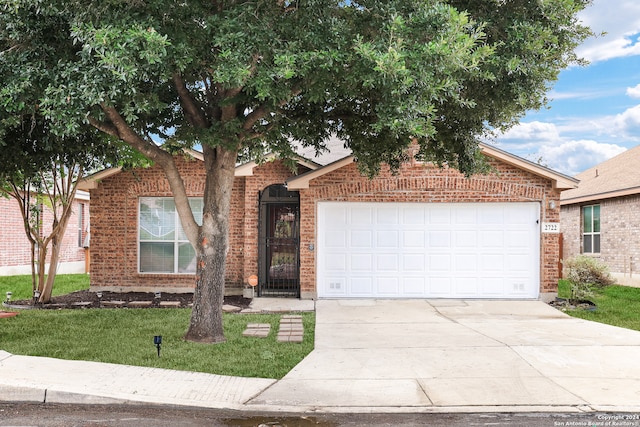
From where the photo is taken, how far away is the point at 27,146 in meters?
11.3

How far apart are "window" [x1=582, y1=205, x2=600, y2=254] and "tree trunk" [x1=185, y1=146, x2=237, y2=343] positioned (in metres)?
15.6

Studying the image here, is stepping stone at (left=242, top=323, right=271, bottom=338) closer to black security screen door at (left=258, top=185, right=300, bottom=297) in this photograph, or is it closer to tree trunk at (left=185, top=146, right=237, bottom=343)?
tree trunk at (left=185, top=146, right=237, bottom=343)

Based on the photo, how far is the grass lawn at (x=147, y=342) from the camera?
26.3 feet

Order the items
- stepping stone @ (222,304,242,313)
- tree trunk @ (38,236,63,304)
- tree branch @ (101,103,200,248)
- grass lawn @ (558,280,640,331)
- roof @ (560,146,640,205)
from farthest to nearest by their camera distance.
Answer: roof @ (560,146,640,205) < tree trunk @ (38,236,63,304) < stepping stone @ (222,304,242,313) < grass lawn @ (558,280,640,331) < tree branch @ (101,103,200,248)

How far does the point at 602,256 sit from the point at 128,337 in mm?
16457

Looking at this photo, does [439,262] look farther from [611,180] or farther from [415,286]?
[611,180]

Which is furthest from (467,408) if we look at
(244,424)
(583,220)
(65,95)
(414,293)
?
(583,220)

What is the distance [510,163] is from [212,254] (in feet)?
26.7

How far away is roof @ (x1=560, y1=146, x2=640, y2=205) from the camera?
18.7m

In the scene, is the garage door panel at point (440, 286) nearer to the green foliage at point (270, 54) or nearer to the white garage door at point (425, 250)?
the white garage door at point (425, 250)

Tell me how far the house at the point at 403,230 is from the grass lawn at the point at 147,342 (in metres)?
2.69

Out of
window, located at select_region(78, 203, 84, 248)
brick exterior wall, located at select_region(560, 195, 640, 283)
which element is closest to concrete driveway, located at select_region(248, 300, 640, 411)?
brick exterior wall, located at select_region(560, 195, 640, 283)

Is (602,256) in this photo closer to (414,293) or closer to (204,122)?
(414,293)

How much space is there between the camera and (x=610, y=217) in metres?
19.7
